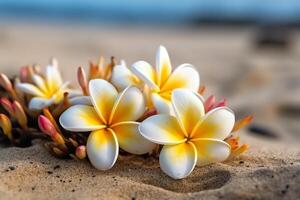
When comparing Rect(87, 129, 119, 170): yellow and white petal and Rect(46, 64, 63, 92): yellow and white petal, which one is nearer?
Rect(87, 129, 119, 170): yellow and white petal

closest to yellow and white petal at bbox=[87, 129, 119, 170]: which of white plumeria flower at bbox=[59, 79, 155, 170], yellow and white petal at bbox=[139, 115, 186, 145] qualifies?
white plumeria flower at bbox=[59, 79, 155, 170]

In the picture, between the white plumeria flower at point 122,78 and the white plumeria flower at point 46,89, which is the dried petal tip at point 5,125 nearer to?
the white plumeria flower at point 46,89

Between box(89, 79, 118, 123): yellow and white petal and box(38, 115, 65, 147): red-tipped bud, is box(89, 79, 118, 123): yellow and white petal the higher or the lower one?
the higher one

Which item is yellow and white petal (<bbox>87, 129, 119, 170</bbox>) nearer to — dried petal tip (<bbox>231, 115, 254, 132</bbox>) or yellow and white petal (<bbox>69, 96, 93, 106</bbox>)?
yellow and white petal (<bbox>69, 96, 93, 106</bbox>)

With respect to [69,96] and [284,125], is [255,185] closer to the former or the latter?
[69,96]

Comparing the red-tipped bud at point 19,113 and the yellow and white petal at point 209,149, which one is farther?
the red-tipped bud at point 19,113

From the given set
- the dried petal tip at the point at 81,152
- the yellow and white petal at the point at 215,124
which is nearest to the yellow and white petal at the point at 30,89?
the dried petal tip at the point at 81,152

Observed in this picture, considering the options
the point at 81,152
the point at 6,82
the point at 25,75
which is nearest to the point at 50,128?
the point at 81,152

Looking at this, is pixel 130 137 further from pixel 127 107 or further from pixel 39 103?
pixel 39 103

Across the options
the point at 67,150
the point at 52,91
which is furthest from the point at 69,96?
the point at 67,150
